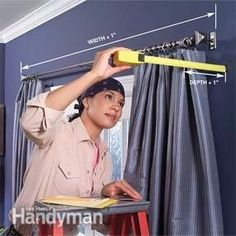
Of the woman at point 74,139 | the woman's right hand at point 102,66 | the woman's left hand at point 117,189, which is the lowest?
the woman's left hand at point 117,189

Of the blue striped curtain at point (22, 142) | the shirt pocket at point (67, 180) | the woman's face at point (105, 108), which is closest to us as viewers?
the shirt pocket at point (67, 180)

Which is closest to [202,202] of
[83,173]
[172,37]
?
[83,173]

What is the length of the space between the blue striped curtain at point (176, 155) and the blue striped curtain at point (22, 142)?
1.11m

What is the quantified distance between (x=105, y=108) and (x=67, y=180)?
26cm

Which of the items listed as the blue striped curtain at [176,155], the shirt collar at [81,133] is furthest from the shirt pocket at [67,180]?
the blue striped curtain at [176,155]

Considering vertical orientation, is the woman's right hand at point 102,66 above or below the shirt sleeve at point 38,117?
above

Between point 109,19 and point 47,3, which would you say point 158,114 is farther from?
point 47,3

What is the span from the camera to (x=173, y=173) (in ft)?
3.78

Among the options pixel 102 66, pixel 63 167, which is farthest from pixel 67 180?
pixel 102 66

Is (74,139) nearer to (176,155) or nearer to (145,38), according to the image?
(176,155)

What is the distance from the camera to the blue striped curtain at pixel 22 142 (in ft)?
7.34

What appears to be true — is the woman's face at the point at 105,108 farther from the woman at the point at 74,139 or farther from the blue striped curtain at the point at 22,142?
the blue striped curtain at the point at 22,142

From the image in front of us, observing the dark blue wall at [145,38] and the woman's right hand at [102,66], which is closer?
the woman's right hand at [102,66]

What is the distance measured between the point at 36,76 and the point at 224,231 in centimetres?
149
